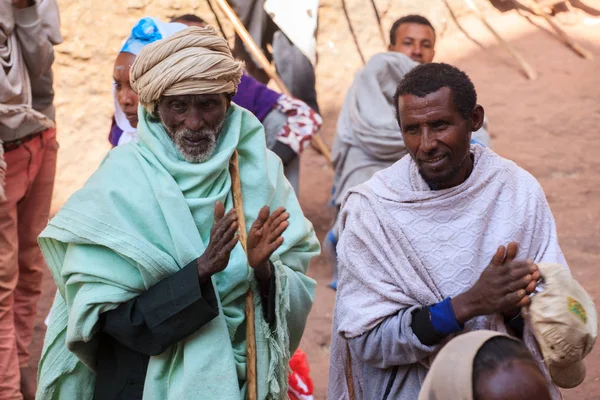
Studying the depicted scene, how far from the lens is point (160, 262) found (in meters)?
3.27

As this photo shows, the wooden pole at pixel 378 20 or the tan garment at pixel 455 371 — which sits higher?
the tan garment at pixel 455 371

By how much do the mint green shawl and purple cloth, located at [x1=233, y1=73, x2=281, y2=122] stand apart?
1810 mm

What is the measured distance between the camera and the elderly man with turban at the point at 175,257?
3.25 meters

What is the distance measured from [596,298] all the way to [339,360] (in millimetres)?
3680

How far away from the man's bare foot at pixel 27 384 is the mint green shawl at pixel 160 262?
6.71ft

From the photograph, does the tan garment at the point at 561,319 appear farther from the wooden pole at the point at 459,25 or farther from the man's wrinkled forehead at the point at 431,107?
the wooden pole at the point at 459,25

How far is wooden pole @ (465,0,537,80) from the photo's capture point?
1024 cm

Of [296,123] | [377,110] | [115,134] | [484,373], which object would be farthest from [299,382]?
[377,110]

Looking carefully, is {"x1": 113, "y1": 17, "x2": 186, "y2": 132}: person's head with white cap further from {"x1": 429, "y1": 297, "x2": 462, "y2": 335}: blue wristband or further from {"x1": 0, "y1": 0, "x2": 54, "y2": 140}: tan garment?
{"x1": 429, "y1": 297, "x2": 462, "y2": 335}: blue wristband

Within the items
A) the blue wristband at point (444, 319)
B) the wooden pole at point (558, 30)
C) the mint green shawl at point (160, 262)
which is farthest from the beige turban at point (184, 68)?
the wooden pole at point (558, 30)

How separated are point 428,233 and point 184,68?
0.99 metres

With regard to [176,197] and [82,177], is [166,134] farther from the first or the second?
[82,177]

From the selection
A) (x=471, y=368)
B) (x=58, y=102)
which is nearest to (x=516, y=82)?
(x=58, y=102)

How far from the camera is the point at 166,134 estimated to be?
3.50 m
